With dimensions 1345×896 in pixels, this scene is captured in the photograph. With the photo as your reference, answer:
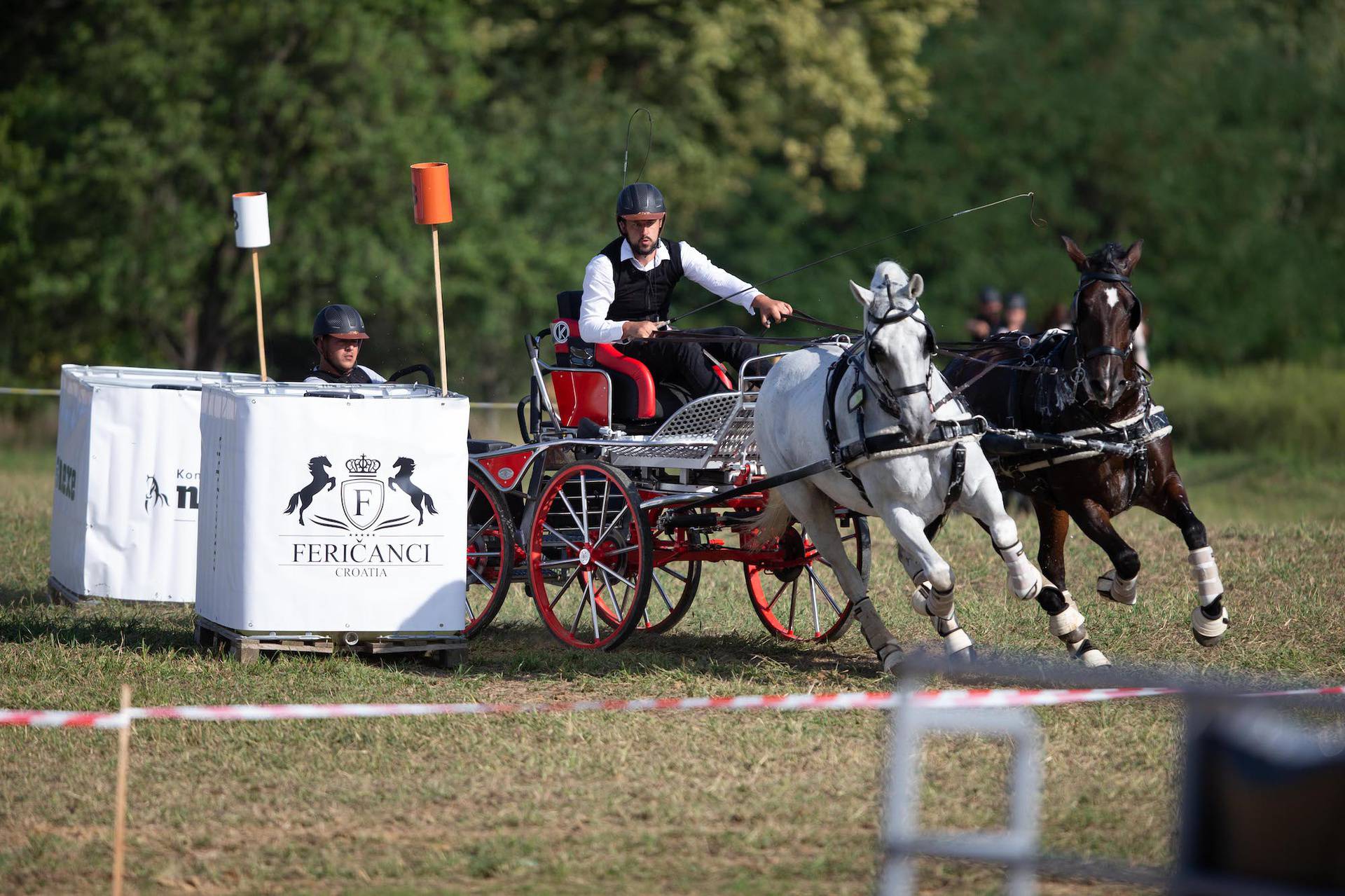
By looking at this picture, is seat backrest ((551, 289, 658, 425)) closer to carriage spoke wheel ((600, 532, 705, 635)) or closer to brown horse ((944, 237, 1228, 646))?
carriage spoke wheel ((600, 532, 705, 635))

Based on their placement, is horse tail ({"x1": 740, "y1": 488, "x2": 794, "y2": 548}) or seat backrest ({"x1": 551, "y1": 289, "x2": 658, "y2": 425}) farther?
seat backrest ({"x1": 551, "y1": 289, "x2": 658, "y2": 425})

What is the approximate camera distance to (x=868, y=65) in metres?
29.1

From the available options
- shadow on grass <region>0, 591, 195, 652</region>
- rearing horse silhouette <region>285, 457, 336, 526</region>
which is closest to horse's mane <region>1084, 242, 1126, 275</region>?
rearing horse silhouette <region>285, 457, 336, 526</region>

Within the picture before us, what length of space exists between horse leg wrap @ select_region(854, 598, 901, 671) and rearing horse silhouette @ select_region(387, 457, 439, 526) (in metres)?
2.05

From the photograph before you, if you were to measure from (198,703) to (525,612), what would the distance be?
329 cm

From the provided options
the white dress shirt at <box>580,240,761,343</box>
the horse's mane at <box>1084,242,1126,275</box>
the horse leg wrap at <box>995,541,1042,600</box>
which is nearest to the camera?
the horse leg wrap at <box>995,541,1042,600</box>

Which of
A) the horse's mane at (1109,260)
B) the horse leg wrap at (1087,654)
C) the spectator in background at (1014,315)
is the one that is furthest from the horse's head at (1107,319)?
the spectator in background at (1014,315)

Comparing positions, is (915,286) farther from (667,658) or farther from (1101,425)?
(667,658)

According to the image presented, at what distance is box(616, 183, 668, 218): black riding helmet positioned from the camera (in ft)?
27.9

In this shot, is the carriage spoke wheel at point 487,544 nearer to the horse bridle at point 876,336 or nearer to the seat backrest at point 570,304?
the seat backrest at point 570,304

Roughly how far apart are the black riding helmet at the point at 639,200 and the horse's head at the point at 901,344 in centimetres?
196

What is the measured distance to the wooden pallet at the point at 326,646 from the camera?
7.71m

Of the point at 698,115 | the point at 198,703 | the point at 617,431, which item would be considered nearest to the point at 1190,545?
the point at 617,431

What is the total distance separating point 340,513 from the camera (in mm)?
7680
